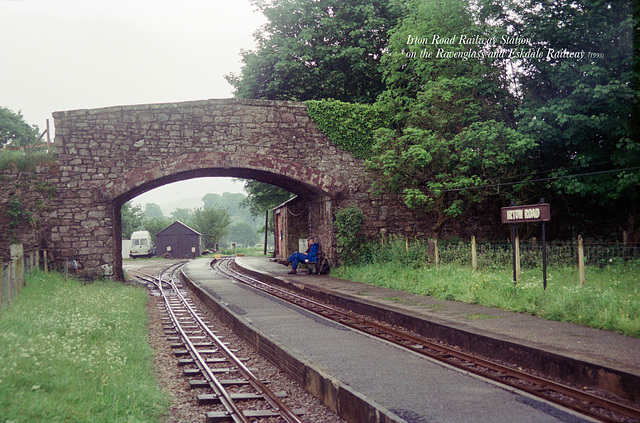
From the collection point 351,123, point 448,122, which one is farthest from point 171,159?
point 448,122

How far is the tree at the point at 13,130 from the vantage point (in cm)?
4181

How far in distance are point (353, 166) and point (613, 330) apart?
11.4m

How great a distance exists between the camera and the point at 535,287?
948 centimetres

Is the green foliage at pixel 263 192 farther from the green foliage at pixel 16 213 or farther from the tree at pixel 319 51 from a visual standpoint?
the green foliage at pixel 16 213

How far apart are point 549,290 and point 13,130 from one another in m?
46.4

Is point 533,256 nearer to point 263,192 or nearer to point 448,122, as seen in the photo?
point 448,122

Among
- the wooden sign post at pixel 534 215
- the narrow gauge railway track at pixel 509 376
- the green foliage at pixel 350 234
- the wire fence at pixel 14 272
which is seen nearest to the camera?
the narrow gauge railway track at pixel 509 376

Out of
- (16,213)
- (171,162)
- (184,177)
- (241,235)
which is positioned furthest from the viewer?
(241,235)

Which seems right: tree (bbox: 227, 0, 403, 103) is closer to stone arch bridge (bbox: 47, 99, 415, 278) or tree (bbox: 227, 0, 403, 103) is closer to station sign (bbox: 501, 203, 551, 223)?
stone arch bridge (bbox: 47, 99, 415, 278)

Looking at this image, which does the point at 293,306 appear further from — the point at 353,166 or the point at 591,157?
the point at 591,157

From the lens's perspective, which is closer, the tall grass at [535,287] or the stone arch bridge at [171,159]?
the tall grass at [535,287]

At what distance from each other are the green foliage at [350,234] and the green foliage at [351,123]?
2.12 meters

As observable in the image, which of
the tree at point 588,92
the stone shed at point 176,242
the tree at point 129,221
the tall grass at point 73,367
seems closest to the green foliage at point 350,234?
the tree at point 588,92

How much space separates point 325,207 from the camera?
Answer: 1861 centimetres
